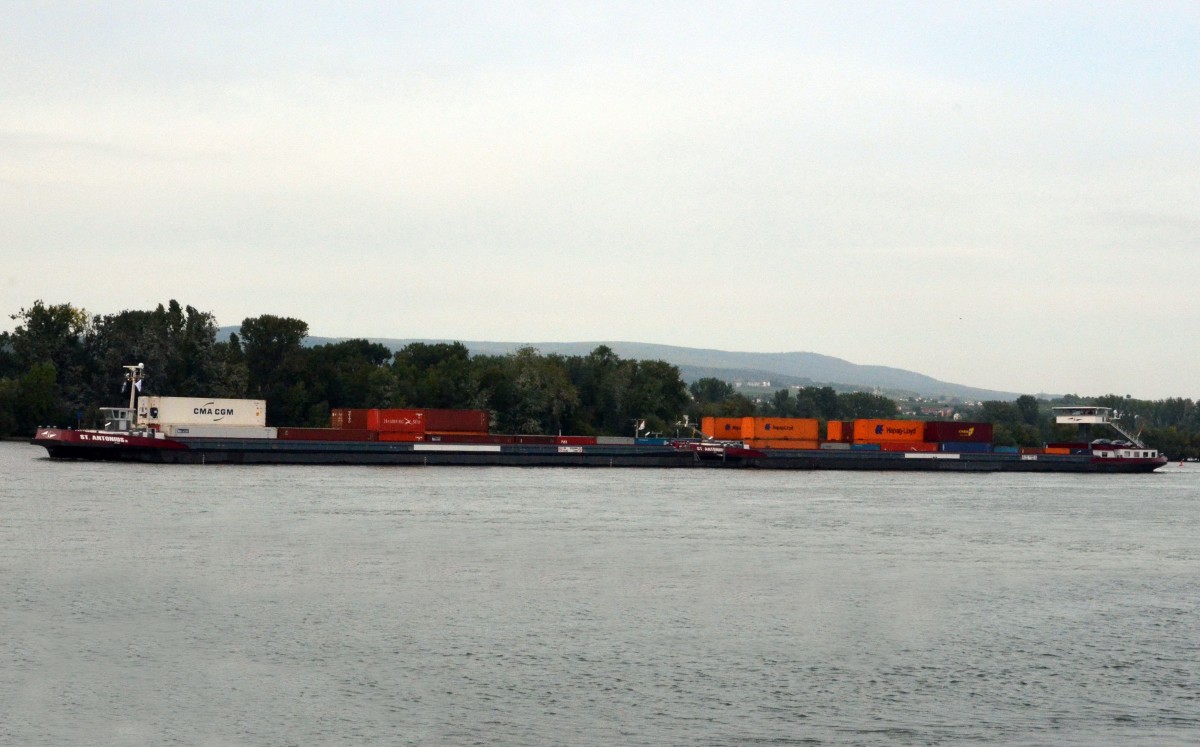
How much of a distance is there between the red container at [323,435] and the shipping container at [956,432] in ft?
163

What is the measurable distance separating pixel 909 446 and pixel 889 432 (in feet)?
8.52

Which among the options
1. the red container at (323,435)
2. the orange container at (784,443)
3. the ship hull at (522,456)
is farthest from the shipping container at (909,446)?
the red container at (323,435)

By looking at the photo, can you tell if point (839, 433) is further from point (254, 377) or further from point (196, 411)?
point (254, 377)

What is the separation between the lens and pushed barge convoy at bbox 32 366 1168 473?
94500 millimetres

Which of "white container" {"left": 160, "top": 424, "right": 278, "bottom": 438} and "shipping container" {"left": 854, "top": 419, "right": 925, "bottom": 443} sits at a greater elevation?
"shipping container" {"left": 854, "top": 419, "right": 925, "bottom": 443}

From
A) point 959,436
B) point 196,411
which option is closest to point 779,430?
point 959,436

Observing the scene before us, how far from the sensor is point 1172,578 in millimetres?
45719

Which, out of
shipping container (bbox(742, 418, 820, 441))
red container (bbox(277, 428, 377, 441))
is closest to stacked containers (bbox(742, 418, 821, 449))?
shipping container (bbox(742, 418, 820, 441))

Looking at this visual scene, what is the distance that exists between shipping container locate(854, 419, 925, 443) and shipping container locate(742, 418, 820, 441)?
565 cm

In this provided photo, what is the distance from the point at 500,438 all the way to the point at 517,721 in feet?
289

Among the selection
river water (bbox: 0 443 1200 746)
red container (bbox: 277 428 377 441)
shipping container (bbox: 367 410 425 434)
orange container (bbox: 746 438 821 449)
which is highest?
shipping container (bbox: 367 410 425 434)

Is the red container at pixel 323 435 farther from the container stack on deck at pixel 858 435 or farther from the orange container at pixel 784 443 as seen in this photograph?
the orange container at pixel 784 443

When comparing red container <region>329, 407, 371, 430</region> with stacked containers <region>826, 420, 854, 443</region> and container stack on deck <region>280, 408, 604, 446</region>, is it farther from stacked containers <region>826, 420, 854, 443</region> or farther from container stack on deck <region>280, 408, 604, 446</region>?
stacked containers <region>826, 420, 854, 443</region>

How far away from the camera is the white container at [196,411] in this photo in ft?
318
